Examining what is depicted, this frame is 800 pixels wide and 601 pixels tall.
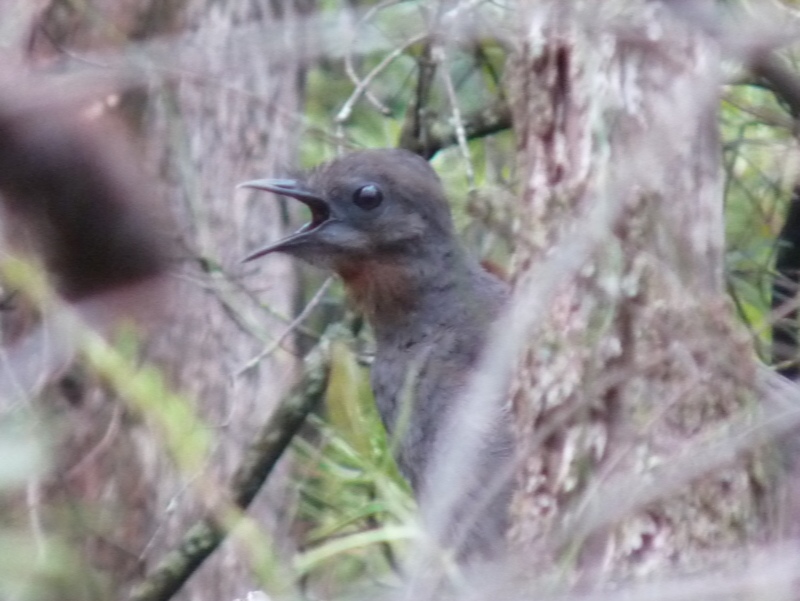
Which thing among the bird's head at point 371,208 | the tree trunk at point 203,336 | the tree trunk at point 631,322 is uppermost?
the tree trunk at point 631,322

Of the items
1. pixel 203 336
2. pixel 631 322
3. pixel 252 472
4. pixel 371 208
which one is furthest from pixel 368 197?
pixel 631 322

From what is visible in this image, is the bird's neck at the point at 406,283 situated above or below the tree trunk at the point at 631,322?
below

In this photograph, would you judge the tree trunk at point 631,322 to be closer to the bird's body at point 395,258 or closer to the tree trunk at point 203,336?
the bird's body at point 395,258

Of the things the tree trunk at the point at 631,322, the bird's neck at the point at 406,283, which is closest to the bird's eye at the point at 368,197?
the bird's neck at the point at 406,283

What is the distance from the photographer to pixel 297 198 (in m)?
3.80

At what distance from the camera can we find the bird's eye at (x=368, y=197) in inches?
149

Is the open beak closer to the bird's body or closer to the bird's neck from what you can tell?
the bird's body

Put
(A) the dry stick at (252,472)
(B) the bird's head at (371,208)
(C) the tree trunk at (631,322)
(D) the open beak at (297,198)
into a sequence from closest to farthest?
(C) the tree trunk at (631,322) → (A) the dry stick at (252,472) → (D) the open beak at (297,198) → (B) the bird's head at (371,208)

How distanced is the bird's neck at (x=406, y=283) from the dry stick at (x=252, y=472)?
0.82 feet

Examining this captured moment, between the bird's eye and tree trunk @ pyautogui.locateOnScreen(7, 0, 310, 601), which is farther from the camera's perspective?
tree trunk @ pyautogui.locateOnScreen(7, 0, 310, 601)

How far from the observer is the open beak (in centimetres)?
367

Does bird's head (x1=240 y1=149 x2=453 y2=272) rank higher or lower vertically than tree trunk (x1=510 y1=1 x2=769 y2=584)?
lower

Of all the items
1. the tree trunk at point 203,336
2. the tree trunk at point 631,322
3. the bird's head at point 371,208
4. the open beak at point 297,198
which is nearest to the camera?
the tree trunk at point 631,322

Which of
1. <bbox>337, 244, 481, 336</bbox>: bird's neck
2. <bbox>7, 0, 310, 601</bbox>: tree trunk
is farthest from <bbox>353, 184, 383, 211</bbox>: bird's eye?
<bbox>7, 0, 310, 601</bbox>: tree trunk
